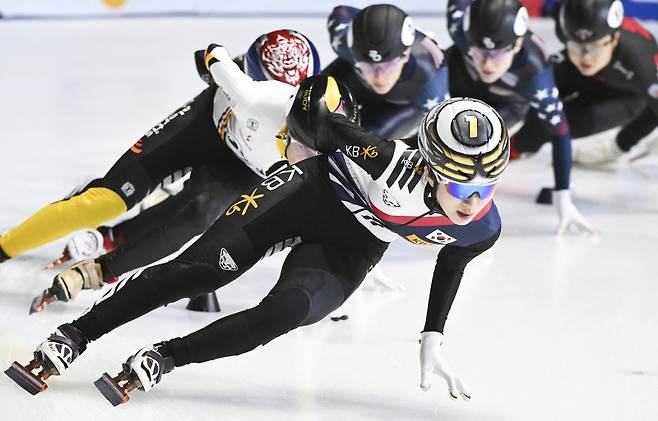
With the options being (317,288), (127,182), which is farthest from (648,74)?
(317,288)

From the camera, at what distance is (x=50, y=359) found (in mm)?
3545

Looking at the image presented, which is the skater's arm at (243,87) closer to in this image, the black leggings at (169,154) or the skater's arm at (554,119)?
the black leggings at (169,154)

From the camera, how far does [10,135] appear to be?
761 cm

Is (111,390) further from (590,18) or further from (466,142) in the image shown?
(590,18)

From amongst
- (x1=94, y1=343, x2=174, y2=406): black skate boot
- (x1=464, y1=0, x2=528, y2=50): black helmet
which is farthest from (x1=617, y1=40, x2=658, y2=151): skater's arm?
(x1=94, y1=343, x2=174, y2=406): black skate boot

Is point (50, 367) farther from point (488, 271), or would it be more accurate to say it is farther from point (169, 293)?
point (488, 271)

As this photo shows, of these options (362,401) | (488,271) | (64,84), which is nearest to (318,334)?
(362,401)

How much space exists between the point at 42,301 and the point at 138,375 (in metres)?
1.08

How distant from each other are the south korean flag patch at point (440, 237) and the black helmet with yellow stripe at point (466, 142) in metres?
0.31

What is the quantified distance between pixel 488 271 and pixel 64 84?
5.32m

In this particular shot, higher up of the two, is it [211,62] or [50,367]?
[211,62]

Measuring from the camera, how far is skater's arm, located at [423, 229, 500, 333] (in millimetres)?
3609

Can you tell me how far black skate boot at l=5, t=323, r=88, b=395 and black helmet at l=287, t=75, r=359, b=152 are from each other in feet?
3.23

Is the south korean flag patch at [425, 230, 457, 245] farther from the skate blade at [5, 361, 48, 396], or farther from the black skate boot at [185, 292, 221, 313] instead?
the skate blade at [5, 361, 48, 396]
